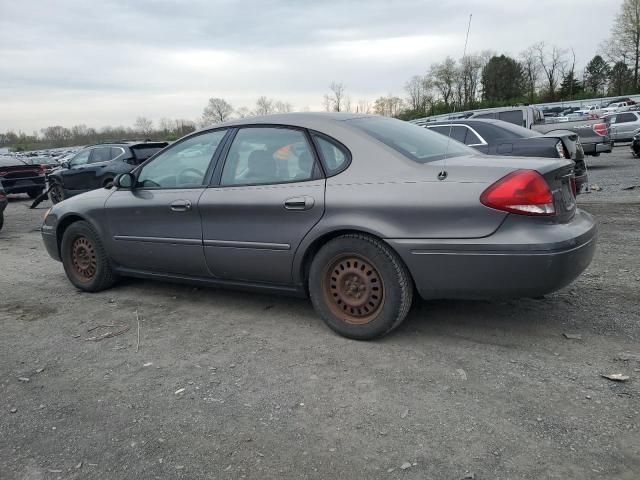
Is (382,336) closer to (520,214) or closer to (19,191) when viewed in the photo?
(520,214)

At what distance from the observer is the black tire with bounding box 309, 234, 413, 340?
3484 millimetres

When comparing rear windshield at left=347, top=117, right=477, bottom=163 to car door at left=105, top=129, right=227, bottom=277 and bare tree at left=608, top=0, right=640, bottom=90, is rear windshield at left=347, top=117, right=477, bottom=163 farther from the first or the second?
bare tree at left=608, top=0, right=640, bottom=90

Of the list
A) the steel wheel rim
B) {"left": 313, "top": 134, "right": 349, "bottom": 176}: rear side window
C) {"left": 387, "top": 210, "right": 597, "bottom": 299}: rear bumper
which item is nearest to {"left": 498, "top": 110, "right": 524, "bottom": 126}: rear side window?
{"left": 313, "top": 134, "right": 349, "bottom": 176}: rear side window

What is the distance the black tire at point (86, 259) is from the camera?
202 inches

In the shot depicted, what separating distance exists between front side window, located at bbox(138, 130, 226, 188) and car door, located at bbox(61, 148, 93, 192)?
1073cm

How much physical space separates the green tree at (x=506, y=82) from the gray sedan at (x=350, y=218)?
174 ft

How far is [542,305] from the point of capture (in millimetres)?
4160

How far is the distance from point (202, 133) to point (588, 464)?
3.58m

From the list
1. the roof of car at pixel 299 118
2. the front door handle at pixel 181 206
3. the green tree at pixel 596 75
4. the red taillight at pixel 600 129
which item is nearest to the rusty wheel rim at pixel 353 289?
the roof of car at pixel 299 118

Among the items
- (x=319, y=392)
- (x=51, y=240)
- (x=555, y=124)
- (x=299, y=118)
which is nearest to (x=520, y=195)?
(x=319, y=392)

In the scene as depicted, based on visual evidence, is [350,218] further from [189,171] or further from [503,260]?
[189,171]

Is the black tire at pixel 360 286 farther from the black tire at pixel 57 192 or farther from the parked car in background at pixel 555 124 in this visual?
the black tire at pixel 57 192

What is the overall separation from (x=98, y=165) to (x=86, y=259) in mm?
9883

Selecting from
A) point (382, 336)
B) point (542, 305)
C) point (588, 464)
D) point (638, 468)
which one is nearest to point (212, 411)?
point (382, 336)
